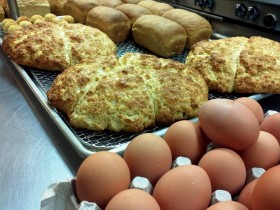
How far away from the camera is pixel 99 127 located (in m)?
0.99

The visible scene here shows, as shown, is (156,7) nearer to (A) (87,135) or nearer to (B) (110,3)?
(B) (110,3)

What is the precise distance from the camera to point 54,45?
1410 millimetres

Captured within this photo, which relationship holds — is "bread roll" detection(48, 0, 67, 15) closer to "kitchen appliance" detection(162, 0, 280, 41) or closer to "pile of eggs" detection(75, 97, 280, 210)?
"kitchen appliance" detection(162, 0, 280, 41)

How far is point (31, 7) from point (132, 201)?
Result: 1.74m

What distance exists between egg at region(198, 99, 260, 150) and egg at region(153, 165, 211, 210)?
0.10 m

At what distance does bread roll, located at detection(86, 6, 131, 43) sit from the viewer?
1.76 metres

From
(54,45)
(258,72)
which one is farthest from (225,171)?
(54,45)

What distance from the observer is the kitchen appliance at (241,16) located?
1715 millimetres

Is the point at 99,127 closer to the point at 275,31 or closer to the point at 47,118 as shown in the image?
the point at 47,118

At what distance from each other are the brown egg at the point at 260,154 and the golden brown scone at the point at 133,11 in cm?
133

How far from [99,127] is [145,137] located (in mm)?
305

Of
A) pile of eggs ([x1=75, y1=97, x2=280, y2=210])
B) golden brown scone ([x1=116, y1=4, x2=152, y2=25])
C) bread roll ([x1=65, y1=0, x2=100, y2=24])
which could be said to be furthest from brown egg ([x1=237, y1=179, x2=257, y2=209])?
bread roll ([x1=65, y1=0, x2=100, y2=24])

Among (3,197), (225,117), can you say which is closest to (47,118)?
(3,197)

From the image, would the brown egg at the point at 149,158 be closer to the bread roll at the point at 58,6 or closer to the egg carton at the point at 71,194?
the egg carton at the point at 71,194
